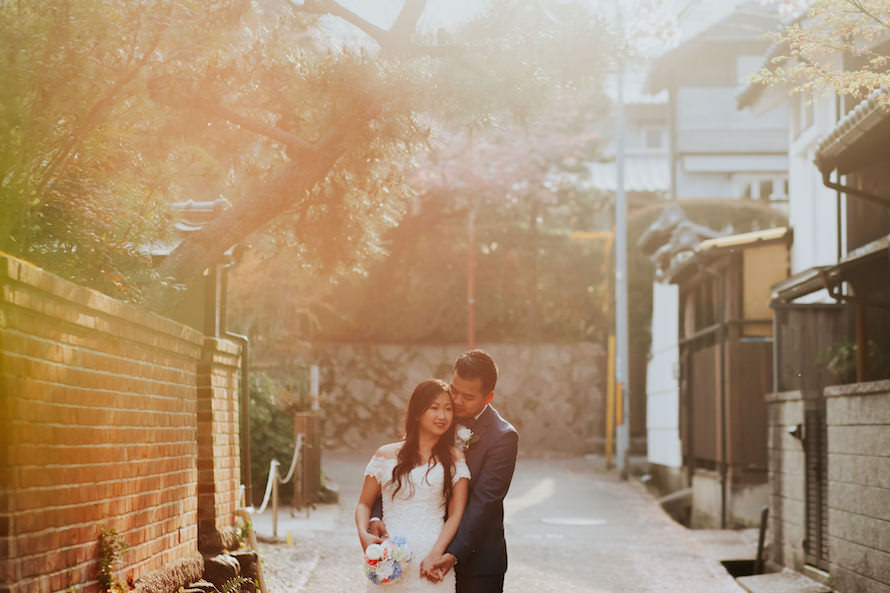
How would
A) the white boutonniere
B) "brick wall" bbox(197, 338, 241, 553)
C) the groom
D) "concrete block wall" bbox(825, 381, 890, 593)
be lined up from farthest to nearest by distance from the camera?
1. "concrete block wall" bbox(825, 381, 890, 593)
2. "brick wall" bbox(197, 338, 241, 553)
3. the white boutonniere
4. the groom

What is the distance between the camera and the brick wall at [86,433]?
4.67 metres

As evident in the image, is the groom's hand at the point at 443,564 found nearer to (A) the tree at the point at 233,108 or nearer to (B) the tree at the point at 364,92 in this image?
(A) the tree at the point at 233,108

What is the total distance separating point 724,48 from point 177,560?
88.2ft

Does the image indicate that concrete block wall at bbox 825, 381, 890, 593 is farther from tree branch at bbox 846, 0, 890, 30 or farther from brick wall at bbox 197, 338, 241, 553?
brick wall at bbox 197, 338, 241, 553

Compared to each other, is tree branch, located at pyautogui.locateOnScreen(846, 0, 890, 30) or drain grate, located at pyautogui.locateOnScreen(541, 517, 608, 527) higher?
tree branch, located at pyautogui.locateOnScreen(846, 0, 890, 30)

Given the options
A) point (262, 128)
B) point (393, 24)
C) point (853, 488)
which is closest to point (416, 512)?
point (262, 128)

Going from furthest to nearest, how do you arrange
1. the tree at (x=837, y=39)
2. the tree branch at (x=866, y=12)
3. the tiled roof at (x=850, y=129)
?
the tiled roof at (x=850, y=129) < the tree at (x=837, y=39) < the tree branch at (x=866, y=12)

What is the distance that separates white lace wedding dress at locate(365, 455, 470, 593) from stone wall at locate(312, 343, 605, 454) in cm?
2662

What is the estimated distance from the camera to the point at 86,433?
573cm

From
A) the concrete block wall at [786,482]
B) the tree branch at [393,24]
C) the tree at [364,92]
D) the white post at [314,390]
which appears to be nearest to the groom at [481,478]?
the tree at [364,92]

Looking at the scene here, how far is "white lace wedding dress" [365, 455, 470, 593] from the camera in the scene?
554 cm

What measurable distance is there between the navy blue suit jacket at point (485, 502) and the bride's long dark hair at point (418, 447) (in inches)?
6.1

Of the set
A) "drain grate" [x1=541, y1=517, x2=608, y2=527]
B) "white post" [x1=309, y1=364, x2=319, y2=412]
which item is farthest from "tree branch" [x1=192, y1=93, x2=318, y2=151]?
"white post" [x1=309, y1=364, x2=319, y2=412]

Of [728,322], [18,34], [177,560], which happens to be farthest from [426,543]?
[728,322]
